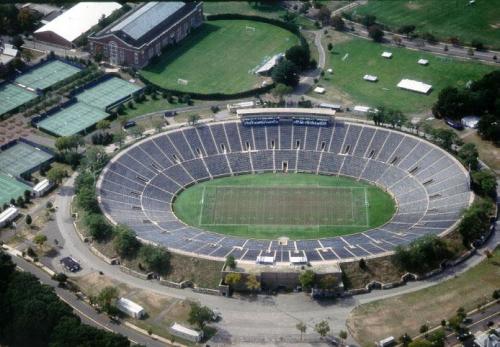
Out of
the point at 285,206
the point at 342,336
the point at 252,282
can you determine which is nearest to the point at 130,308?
the point at 252,282

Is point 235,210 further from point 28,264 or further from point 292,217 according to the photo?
point 28,264

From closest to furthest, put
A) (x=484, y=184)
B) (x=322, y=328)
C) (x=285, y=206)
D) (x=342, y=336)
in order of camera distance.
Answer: (x=342, y=336) → (x=322, y=328) → (x=484, y=184) → (x=285, y=206)

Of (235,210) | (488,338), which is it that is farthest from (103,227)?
(488,338)

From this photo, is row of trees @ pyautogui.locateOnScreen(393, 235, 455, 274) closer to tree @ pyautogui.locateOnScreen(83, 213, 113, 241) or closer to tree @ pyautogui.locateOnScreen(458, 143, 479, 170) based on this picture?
tree @ pyautogui.locateOnScreen(458, 143, 479, 170)

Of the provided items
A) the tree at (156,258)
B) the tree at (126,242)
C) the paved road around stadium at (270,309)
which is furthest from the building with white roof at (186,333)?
the tree at (126,242)

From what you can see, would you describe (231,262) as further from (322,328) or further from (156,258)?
(322,328)

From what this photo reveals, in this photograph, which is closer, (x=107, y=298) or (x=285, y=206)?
(x=107, y=298)
